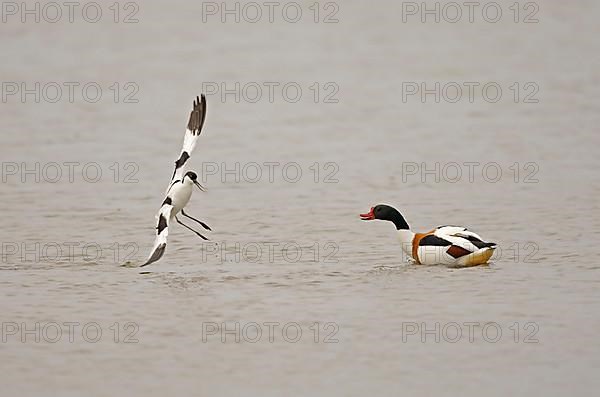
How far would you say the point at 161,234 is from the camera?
40.1 ft

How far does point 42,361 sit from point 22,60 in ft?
47.8

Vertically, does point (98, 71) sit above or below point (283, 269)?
A: above

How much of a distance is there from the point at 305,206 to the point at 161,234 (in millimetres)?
3585

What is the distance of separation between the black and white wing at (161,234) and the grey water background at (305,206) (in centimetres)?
34

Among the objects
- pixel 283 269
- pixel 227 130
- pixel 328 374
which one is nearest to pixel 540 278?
pixel 283 269

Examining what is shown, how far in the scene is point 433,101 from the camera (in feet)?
70.3

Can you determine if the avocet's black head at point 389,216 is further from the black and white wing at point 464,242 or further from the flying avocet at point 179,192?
the flying avocet at point 179,192

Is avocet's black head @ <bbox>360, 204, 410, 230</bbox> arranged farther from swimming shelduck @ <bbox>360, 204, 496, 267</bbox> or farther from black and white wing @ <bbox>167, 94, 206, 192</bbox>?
black and white wing @ <bbox>167, 94, 206, 192</bbox>

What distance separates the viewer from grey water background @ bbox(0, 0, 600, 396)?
10.1 meters

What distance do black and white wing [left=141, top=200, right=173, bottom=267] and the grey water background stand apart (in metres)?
0.34

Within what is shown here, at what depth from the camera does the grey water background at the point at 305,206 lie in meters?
10.1

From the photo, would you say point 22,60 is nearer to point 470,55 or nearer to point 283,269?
point 470,55

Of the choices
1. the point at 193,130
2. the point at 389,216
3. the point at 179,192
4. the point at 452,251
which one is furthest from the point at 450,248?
the point at 193,130

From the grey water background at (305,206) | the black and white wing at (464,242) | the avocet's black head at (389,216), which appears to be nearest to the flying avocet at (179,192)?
the grey water background at (305,206)
